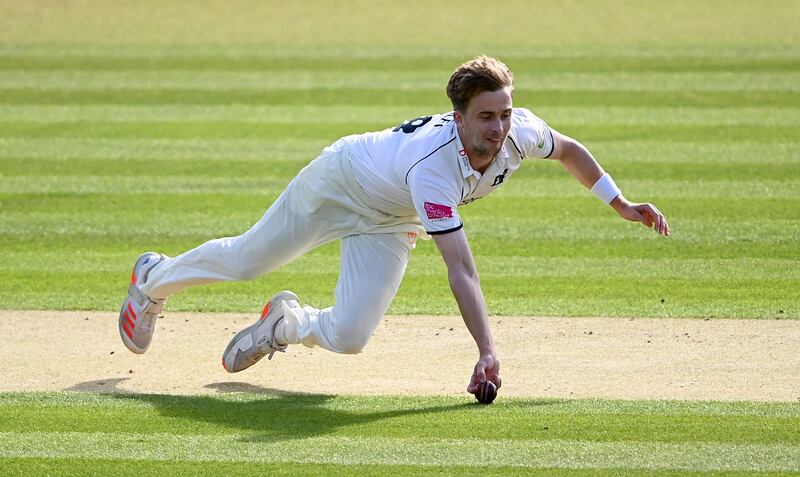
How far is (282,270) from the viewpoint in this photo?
9148 millimetres

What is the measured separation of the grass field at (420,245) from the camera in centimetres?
559

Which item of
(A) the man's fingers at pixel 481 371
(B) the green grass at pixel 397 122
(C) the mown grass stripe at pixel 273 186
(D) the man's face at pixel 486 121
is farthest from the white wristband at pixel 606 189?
(C) the mown grass stripe at pixel 273 186

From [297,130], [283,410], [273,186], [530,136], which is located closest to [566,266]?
[530,136]

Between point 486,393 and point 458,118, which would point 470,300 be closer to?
point 486,393

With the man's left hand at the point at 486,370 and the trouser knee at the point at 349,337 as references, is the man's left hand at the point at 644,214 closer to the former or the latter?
the man's left hand at the point at 486,370

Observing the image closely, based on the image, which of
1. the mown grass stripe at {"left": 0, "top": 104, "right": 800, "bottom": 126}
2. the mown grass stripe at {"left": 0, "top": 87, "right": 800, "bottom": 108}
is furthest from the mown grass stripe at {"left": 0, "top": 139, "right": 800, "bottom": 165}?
the mown grass stripe at {"left": 0, "top": 87, "right": 800, "bottom": 108}

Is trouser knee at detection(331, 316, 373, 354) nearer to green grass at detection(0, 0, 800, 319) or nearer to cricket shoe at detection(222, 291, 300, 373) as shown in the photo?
cricket shoe at detection(222, 291, 300, 373)

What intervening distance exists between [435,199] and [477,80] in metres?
0.55

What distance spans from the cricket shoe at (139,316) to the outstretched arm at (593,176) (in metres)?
2.23

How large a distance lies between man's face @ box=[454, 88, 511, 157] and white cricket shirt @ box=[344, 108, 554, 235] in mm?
81

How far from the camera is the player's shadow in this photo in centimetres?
588

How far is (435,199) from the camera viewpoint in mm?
5797

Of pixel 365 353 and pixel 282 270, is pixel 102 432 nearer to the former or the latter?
pixel 365 353

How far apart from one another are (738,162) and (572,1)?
7.81 meters
